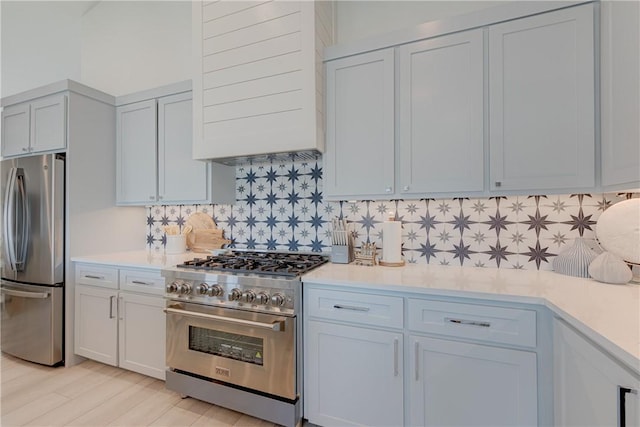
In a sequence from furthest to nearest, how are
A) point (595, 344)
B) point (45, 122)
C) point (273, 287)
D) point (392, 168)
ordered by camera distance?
point (45, 122) → point (392, 168) → point (273, 287) → point (595, 344)

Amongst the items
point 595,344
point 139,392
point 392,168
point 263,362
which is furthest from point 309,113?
point 139,392

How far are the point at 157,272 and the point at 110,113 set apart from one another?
165 cm

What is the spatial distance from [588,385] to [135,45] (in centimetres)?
417

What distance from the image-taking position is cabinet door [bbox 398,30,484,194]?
1634 mm

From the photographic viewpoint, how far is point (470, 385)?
4.39ft

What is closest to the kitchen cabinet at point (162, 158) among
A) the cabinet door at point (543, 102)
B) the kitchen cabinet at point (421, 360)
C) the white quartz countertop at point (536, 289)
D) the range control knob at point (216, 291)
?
the range control knob at point (216, 291)

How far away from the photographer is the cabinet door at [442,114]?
1634 millimetres

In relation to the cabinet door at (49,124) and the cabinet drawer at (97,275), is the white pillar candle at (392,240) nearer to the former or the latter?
the cabinet drawer at (97,275)

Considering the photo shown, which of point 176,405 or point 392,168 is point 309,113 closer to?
point 392,168

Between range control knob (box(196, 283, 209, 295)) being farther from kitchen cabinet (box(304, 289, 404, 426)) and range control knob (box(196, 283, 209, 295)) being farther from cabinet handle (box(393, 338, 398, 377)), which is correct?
cabinet handle (box(393, 338, 398, 377))

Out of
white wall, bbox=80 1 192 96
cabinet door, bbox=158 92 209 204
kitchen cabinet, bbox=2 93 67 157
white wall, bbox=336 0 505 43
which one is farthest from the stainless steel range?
white wall, bbox=80 1 192 96

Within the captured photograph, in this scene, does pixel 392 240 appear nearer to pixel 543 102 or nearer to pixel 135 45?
pixel 543 102

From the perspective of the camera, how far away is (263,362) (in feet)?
5.50

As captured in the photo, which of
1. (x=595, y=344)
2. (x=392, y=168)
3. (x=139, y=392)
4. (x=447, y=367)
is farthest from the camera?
(x=139, y=392)
